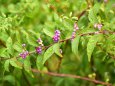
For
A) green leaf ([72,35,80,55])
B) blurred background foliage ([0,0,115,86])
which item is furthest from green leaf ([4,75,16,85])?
green leaf ([72,35,80,55])

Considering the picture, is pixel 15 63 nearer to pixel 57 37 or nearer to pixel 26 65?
pixel 26 65

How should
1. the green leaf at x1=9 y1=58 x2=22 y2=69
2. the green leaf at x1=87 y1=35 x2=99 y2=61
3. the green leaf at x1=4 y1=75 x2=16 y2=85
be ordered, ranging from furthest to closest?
1. the green leaf at x1=4 y1=75 x2=16 y2=85
2. the green leaf at x1=9 y1=58 x2=22 y2=69
3. the green leaf at x1=87 y1=35 x2=99 y2=61

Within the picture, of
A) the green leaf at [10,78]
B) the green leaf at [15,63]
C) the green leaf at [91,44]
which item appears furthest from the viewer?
the green leaf at [10,78]

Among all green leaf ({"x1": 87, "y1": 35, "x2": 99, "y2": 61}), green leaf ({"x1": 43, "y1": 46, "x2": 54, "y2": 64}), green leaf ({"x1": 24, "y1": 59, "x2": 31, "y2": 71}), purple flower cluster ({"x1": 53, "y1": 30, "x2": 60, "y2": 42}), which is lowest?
green leaf ({"x1": 24, "y1": 59, "x2": 31, "y2": 71})

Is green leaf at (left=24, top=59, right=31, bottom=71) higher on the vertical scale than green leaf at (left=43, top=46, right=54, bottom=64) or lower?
lower

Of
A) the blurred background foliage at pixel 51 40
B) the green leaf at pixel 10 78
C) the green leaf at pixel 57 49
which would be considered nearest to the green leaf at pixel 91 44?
the blurred background foliage at pixel 51 40

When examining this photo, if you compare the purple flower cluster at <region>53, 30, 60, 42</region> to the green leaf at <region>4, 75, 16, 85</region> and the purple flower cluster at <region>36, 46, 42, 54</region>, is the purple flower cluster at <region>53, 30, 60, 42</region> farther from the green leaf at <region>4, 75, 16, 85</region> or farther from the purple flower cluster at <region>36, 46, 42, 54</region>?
the green leaf at <region>4, 75, 16, 85</region>

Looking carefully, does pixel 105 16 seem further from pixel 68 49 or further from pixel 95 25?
pixel 68 49

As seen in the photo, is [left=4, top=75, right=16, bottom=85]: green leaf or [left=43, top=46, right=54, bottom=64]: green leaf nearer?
[left=43, top=46, right=54, bottom=64]: green leaf

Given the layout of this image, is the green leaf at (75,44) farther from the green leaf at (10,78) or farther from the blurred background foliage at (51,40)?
the green leaf at (10,78)
